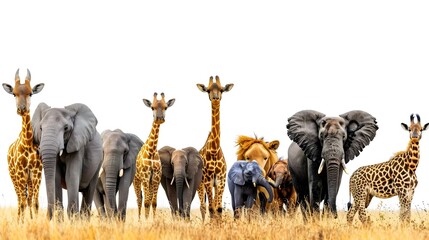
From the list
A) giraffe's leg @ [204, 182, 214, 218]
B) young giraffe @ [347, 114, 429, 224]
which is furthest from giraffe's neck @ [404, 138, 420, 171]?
giraffe's leg @ [204, 182, 214, 218]

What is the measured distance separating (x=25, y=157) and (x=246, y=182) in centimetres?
548

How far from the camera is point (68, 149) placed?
16188 mm

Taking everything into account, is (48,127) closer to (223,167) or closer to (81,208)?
(81,208)

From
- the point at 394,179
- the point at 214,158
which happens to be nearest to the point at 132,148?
the point at 214,158

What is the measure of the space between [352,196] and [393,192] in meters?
0.88

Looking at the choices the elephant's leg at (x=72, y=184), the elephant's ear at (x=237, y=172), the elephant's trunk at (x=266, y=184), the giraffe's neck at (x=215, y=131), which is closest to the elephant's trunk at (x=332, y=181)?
the elephant's trunk at (x=266, y=184)

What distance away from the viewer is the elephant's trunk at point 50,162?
15383 millimetres

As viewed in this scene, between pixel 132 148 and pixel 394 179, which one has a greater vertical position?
pixel 132 148

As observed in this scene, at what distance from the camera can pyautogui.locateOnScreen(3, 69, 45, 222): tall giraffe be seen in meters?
15.9

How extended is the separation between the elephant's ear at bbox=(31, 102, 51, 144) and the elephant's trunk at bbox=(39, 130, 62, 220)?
755 millimetres

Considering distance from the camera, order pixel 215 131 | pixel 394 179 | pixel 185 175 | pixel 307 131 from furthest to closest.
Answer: pixel 185 175
pixel 215 131
pixel 307 131
pixel 394 179

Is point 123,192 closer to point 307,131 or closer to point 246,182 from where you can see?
point 246,182

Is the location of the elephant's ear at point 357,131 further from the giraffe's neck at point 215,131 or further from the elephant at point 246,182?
the giraffe's neck at point 215,131

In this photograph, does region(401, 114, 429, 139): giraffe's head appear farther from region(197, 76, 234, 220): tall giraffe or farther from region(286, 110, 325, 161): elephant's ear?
region(197, 76, 234, 220): tall giraffe
